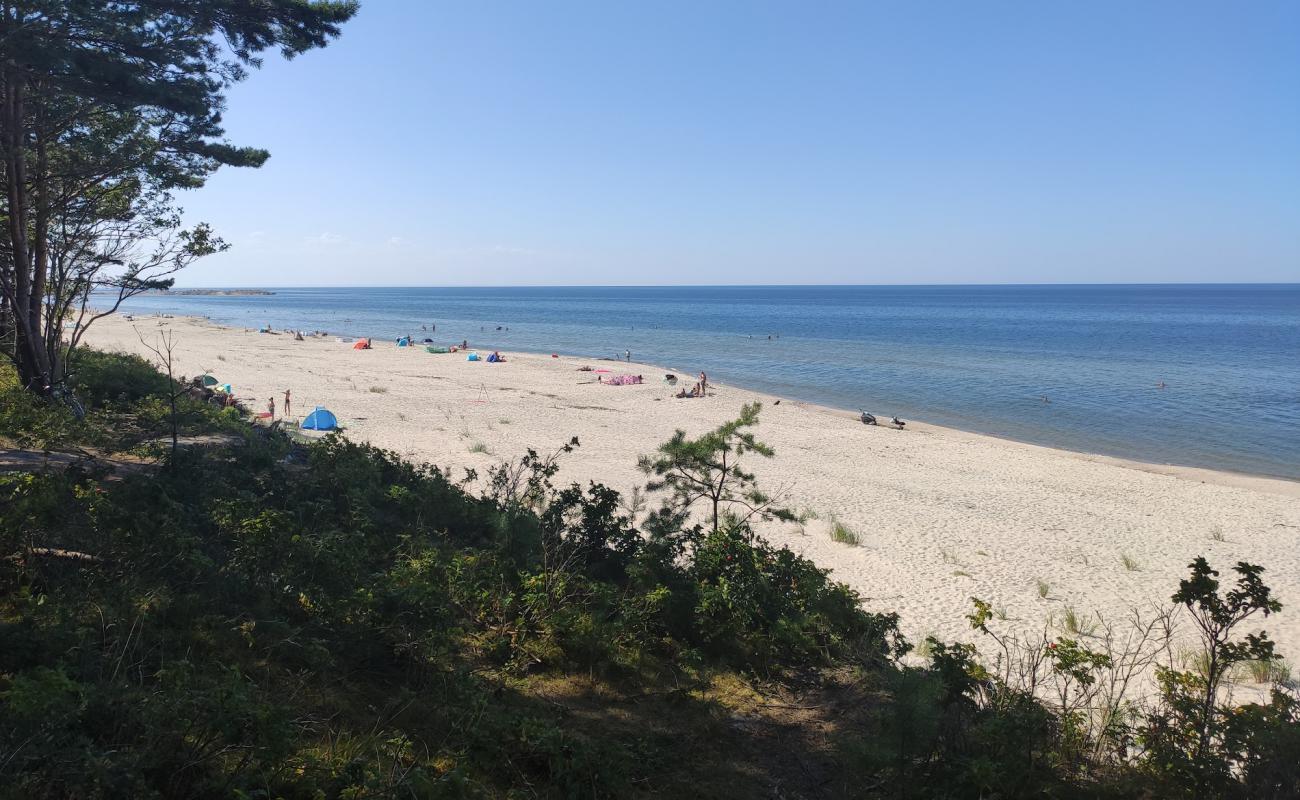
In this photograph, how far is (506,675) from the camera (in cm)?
544

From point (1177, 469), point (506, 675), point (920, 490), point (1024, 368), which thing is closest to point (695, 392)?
point (920, 490)

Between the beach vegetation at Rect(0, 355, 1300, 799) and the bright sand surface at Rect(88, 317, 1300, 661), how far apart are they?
443cm

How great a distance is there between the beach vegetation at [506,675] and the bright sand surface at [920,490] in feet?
14.5

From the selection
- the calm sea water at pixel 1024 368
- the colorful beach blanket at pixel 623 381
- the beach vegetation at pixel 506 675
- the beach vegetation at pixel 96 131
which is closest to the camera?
the beach vegetation at pixel 506 675

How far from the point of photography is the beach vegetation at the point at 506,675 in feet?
11.1

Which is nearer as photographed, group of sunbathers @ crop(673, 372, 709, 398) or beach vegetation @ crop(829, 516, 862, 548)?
beach vegetation @ crop(829, 516, 862, 548)

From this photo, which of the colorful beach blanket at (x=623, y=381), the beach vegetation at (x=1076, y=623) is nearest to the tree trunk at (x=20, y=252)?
the beach vegetation at (x=1076, y=623)

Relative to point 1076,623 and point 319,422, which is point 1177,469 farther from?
point 319,422

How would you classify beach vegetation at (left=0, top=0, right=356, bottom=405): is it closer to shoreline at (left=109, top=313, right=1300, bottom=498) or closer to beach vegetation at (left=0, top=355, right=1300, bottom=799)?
beach vegetation at (left=0, top=355, right=1300, bottom=799)

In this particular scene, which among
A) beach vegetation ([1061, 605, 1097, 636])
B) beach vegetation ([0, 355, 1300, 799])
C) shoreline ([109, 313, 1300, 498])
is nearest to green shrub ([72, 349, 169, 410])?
beach vegetation ([0, 355, 1300, 799])

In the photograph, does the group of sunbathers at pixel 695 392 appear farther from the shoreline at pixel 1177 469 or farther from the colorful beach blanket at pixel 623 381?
the shoreline at pixel 1177 469

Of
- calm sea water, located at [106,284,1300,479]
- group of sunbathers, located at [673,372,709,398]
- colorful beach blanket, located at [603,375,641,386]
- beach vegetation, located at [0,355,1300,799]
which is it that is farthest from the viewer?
colorful beach blanket, located at [603,375,641,386]

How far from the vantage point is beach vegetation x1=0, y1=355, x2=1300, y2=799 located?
3.40 m

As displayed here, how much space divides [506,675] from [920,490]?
49.1 feet
